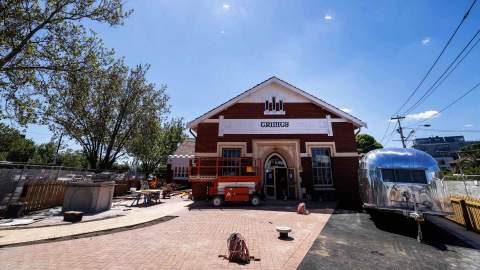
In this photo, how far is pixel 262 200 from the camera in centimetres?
1493

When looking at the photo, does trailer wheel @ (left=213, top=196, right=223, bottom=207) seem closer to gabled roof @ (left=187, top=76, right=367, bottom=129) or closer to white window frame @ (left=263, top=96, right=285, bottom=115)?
gabled roof @ (left=187, top=76, right=367, bottom=129)

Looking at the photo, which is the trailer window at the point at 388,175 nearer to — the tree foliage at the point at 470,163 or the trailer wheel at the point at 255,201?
the trailer wheel at the point at 255,201

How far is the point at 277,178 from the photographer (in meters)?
16.5

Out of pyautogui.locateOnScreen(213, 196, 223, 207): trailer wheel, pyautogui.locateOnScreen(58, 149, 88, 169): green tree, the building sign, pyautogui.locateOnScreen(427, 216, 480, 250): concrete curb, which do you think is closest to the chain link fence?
pyautogui.locateOnScreen(427, 216, 480, 250): concrete curb

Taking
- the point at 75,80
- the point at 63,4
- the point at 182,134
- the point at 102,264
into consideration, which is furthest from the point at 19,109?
the point at 182,134

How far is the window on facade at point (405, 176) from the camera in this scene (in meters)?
8.39

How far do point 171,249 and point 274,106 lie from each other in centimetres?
1350

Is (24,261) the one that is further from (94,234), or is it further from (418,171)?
(418,171)

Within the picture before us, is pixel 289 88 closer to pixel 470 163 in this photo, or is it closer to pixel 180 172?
pixel 180 172

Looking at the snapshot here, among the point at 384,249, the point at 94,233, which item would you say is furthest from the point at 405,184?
the point at 94,233

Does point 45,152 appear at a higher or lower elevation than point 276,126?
higher

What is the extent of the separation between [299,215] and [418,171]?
5244 mm

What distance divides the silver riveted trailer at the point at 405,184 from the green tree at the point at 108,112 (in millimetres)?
20084

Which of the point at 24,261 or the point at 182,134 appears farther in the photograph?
the point at 182,134
